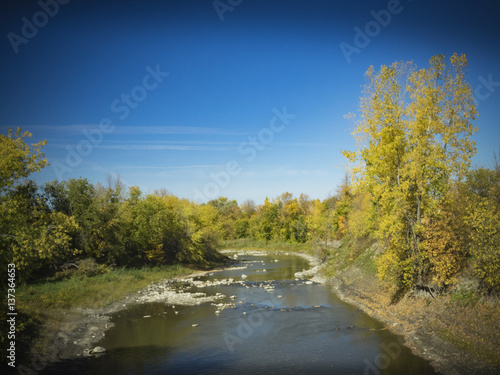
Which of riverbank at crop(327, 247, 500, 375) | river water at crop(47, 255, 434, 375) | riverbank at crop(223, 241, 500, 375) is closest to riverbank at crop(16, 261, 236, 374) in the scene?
river water at crop(47, 255, 434, 375)

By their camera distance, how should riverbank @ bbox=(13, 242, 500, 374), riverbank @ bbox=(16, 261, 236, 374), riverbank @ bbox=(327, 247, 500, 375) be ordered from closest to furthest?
riverbank @ bbox=(327, 247, 500, 375) < riverbank @ bbox=(13, 242, 500, 374) < riverbank @ bbox=(16, 261, 236, 374)

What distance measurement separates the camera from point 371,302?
24531 millimetres

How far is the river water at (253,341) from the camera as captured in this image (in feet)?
49.0

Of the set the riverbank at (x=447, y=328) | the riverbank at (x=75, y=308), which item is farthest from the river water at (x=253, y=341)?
the riverbank at (x=75, y=308)

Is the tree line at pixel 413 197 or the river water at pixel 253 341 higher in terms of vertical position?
the tree line at pixel 413 197

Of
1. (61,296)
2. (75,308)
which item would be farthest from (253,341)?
(61,296)

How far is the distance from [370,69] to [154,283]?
3171 centimetres

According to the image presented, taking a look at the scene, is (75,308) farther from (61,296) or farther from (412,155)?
(412,155)

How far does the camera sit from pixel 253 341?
18312 mm

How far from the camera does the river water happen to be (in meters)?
14.9

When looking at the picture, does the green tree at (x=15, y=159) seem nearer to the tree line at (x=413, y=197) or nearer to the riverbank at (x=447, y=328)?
the tree line at (x=413, y=197)

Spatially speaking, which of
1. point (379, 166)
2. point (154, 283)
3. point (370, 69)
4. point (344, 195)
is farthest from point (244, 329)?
point (344, 195)

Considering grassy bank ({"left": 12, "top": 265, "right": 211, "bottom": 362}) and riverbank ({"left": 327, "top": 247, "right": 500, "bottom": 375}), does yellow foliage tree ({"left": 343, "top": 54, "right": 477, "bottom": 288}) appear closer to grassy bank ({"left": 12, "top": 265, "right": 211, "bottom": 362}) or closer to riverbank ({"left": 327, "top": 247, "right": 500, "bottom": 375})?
riverbank ({"left": 327, "top": 247, "right": 500, "bottom": 375})

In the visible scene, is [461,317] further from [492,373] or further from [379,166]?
[379,166]
